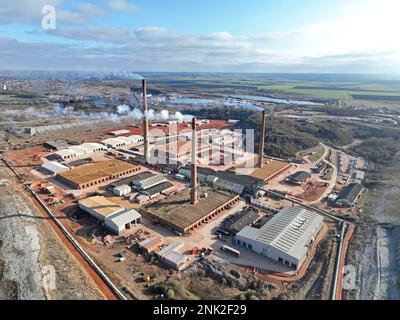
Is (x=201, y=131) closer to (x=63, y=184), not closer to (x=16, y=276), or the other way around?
(x=63, y=184)

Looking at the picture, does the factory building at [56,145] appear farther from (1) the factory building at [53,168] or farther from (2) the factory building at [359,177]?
(2) the factory building at [359,177]

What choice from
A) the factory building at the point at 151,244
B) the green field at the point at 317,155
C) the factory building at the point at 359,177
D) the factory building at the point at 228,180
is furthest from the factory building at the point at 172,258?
the green field at the point at 317,155

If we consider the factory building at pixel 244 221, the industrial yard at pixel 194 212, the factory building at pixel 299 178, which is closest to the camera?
the industrial yard at pixel 194 212

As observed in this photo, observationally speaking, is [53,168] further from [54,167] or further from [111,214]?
[111,214]

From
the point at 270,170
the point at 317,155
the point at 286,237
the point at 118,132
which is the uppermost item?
A: the point at 118,132

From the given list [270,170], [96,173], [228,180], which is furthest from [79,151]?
[270,170]

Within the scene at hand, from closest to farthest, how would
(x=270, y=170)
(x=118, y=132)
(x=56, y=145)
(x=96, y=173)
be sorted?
(x=96, y=173) < (x=270, y=170) < (x=56, y=145) < (x=118, y=132)
